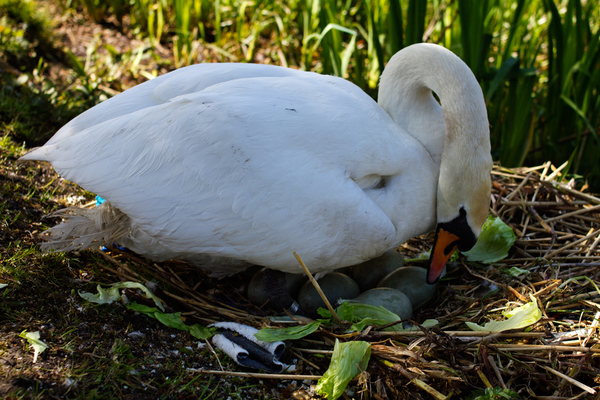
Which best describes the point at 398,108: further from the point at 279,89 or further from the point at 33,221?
the point at 33,221

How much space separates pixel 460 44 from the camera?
4.12 meters

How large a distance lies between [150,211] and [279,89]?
791 millimetres

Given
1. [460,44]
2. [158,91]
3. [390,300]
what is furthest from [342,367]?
[460,44]

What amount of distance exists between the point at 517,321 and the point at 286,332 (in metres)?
0.96

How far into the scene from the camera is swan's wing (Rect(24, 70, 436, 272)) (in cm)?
225

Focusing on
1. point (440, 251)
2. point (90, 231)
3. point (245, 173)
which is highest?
point (245, 173)

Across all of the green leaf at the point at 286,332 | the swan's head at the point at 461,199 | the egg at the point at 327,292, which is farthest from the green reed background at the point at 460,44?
the green leaf at the point at 286,332

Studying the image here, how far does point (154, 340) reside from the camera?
7.41 ft

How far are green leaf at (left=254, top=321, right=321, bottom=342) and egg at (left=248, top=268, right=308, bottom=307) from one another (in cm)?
43

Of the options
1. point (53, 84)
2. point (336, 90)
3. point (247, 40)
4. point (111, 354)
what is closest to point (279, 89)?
point (336, 90)

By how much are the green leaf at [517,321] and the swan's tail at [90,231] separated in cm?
168

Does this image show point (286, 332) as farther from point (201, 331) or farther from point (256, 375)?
point (201, 331)

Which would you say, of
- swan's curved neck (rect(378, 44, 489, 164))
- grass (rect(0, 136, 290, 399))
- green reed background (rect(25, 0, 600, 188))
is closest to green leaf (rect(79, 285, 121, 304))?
grass (rect(0, 136, 290, 399))

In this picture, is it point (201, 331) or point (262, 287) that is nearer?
point (201, 331)
